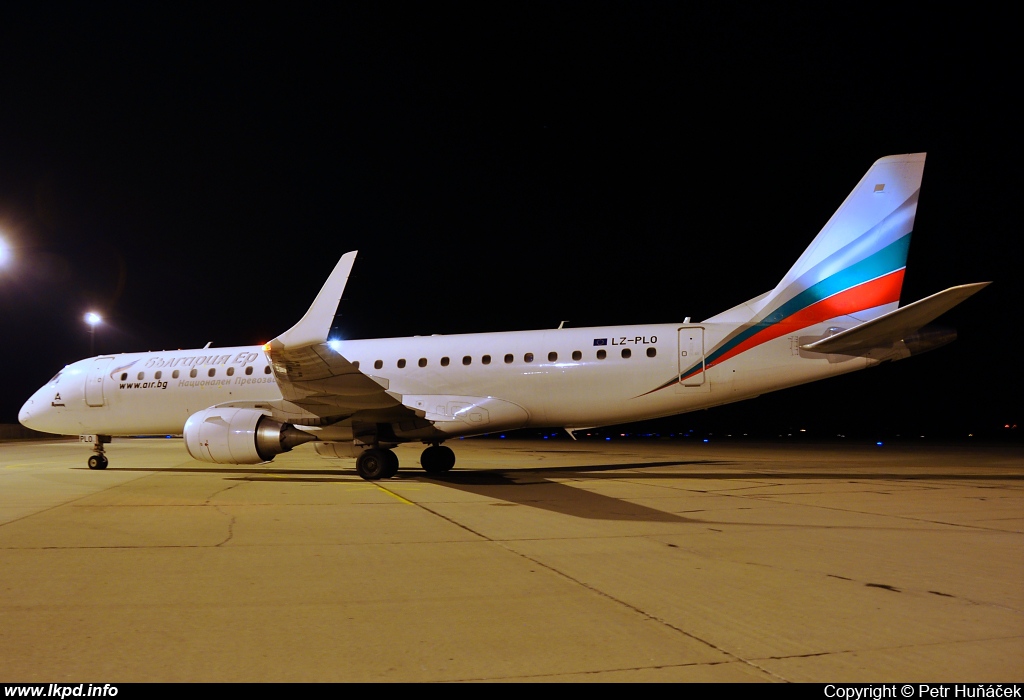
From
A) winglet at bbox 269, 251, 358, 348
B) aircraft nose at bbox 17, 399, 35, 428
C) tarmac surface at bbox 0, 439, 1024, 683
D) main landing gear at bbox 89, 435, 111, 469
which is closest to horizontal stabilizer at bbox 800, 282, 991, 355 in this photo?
tarmac surface at bbox 0, 439, 1024, 683

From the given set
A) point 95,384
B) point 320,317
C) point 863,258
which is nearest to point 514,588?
point 320,317

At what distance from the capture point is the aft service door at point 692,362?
1445 centimetres

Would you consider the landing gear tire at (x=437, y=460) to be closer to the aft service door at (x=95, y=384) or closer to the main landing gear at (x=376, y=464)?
the main landing gear at (x=376, y=464)

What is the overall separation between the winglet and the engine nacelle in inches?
96.5

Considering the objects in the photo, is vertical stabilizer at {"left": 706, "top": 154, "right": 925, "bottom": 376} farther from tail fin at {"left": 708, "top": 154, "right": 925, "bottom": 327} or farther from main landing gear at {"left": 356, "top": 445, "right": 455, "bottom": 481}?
main landing gear at {"left": 356, "top": 445, "right": 455, "bottom": 481}

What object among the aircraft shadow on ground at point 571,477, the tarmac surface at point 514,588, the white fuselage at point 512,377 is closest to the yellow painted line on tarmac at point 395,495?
the tarmac surface at point 514,588

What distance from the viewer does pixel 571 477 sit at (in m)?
15.1

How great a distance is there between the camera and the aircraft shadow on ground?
32.0 feet

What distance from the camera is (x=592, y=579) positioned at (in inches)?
212

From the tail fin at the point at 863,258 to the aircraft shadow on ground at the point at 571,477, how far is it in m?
3.48

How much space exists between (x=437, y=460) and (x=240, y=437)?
4.59 meters

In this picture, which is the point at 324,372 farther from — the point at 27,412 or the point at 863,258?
the point at 27,412
